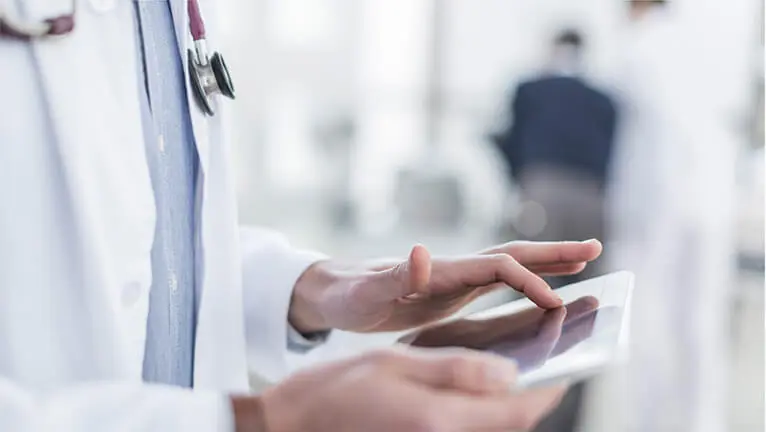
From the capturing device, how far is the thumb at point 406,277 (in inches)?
25.0

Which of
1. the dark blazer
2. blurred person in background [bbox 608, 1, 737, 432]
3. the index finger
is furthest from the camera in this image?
the dark blazer

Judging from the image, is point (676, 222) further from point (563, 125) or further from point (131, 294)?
point (131, 294)

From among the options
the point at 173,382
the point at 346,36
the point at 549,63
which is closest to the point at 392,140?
the point at 346,36

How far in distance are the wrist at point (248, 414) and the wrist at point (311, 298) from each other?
0.90ft

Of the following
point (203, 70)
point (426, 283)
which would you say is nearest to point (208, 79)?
point (203, 70)

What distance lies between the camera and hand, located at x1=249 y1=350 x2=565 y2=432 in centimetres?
43

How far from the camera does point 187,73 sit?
704 millimetres

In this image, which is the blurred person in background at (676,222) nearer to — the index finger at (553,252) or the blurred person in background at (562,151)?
the blurred person in background at (562,151)

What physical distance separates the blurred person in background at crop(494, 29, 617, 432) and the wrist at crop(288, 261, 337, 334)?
1.80 metres

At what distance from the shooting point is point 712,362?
2.35m

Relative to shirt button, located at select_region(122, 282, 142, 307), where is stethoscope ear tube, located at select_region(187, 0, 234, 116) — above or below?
above

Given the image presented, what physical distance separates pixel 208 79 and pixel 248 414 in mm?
325

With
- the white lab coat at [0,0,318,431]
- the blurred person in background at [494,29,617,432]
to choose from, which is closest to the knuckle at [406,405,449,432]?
the white lab coat at [0,0,318,431]

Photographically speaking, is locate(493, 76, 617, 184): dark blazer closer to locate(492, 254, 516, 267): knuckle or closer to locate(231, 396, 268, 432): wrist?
locate(492, 254, 516, 267): knuckle
